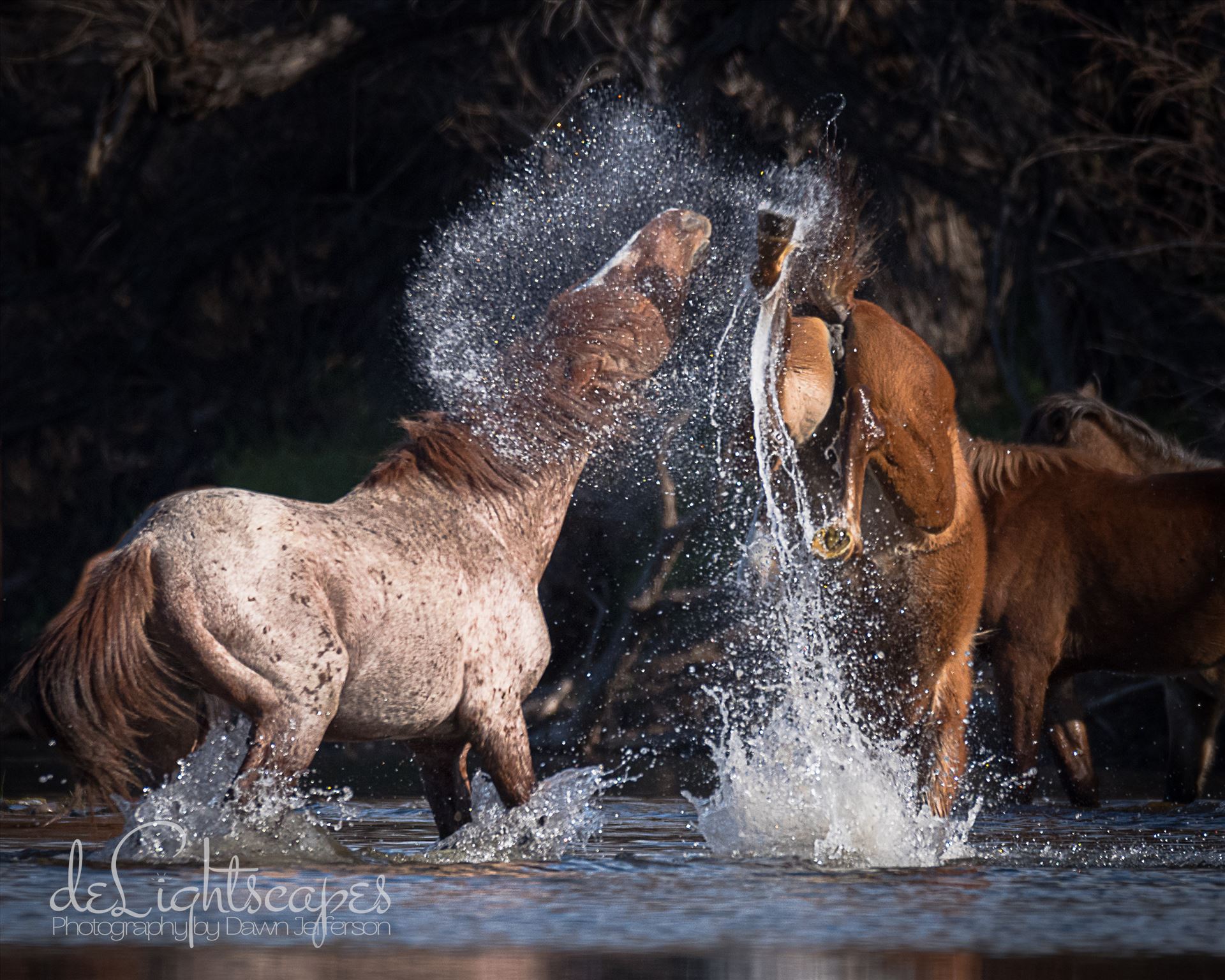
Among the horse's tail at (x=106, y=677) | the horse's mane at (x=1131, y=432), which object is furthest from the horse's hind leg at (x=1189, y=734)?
the horse's tail at (x=106, y=677)

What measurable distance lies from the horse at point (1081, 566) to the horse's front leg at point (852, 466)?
153 cm

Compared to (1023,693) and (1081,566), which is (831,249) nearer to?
(1081,566)

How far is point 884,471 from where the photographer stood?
5500 millimetres

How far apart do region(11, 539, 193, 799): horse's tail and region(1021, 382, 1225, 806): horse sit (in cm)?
379

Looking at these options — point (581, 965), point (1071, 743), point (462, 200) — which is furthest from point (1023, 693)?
point (462, 200)

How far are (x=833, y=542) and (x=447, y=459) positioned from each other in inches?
46.5

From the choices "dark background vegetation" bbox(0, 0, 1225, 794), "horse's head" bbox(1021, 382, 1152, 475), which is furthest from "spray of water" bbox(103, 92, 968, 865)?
"dark background vegetation" bbox(0, 0, 1225, 794)

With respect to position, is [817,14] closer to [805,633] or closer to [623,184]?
[623,184]

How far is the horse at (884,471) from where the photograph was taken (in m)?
5.33

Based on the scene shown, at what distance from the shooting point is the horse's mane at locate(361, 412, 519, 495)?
5.56 m

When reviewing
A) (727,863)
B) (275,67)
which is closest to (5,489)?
(275,67)

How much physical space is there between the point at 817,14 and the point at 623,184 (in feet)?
12.3

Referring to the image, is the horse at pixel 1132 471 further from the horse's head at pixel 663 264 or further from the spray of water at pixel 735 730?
the horse's head at pixel 663 264

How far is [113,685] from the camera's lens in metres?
4.87
